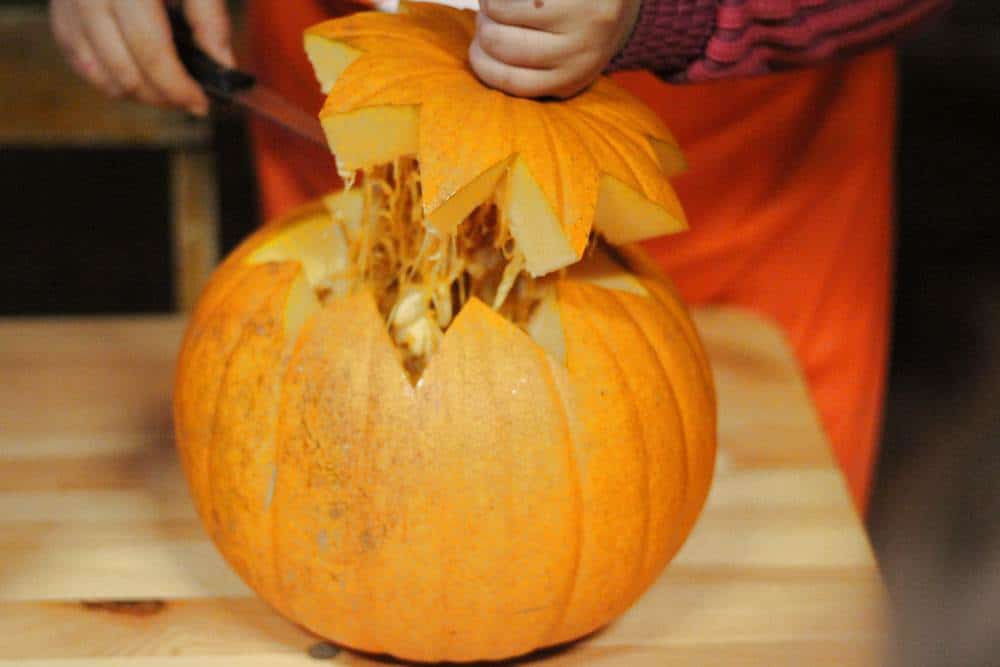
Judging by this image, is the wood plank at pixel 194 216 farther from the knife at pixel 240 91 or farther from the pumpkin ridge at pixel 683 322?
the pumpkin ridge at pixel 683 322

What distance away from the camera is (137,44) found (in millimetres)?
841

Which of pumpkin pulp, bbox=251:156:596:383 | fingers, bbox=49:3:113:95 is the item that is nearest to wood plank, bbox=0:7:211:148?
fingers, bbox=49:3:113:95

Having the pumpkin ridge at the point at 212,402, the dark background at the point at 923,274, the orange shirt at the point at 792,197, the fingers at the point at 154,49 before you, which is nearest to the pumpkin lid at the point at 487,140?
the pumpkin ridge at the point at 212,402

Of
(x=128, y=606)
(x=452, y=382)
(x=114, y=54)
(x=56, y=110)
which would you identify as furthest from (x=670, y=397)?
(x=56, y=110)

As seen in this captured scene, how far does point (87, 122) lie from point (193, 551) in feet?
1.63

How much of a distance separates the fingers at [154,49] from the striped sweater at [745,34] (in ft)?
1.05

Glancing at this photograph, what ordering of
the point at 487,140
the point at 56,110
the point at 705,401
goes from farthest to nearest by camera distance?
the point at 56,110 < the point at 705,401 < the point at 487,140

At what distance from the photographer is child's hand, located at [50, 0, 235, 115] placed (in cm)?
84

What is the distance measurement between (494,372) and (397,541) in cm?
10

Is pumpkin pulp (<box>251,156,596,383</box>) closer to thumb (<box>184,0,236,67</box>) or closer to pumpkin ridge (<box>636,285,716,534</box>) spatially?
pumpkin ridge (<box>636,285,716,534</box>)

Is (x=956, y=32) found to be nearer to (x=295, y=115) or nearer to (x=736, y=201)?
(x=736, y=201)

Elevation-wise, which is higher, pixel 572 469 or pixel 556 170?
pixel 556 170

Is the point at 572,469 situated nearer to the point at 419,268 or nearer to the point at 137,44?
the point at 419,268

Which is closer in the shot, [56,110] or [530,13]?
[530,13]
